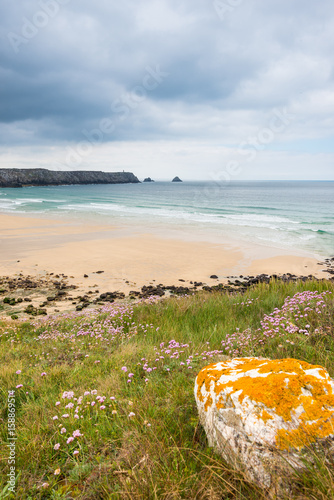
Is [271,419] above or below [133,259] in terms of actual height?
above

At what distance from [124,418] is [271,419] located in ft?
4.99

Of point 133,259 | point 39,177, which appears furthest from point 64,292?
point 39,177

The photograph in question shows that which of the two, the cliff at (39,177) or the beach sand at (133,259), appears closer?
the beach sand at (133,259)

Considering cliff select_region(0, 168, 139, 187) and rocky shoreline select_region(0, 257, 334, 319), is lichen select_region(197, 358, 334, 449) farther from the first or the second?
cliff select_region(0, 168, 139, 187)

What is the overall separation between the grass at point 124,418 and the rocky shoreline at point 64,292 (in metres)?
4.55

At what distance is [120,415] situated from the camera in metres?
2.84

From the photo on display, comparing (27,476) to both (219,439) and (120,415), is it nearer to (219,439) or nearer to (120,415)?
(120,415)

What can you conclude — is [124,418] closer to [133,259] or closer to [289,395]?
[289,395]

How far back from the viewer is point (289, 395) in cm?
219

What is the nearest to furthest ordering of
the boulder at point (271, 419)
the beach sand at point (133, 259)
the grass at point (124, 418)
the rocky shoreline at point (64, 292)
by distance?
the boulder at point (271, 419) → the grass at point (124, 418) → the rocky shoreline at point (64, 292) → the beach sand at point (133, 259)

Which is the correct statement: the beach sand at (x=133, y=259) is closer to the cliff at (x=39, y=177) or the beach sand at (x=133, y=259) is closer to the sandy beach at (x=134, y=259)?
the sandy beach at (x=134, y=259)

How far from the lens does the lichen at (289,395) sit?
2037 mm

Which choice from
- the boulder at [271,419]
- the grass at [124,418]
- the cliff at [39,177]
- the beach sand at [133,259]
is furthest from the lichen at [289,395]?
the cliff at [39,177]

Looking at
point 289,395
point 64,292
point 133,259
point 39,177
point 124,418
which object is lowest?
point 64,292
